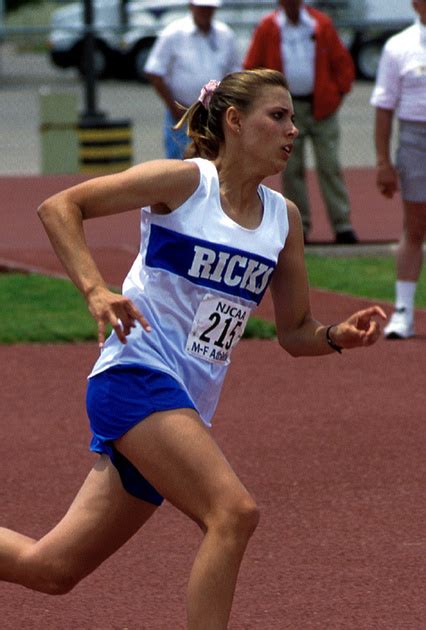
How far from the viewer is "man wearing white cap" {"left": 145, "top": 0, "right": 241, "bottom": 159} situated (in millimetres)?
12305

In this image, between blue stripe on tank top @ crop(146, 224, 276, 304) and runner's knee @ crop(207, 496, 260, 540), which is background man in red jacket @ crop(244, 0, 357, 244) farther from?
runner's knee @ crop(207, 496, 260, 540)

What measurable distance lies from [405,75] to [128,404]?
215 inches

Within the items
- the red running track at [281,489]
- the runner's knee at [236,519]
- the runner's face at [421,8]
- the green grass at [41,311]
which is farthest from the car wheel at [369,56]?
the runner's knee at [236,519]

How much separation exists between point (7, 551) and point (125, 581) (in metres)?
1.01

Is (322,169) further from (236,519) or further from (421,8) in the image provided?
(236,519)

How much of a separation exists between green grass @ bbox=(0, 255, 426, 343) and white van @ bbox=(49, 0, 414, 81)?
14.3m

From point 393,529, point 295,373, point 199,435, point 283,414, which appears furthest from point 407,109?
point 199,435

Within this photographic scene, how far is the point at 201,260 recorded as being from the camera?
14.5ft

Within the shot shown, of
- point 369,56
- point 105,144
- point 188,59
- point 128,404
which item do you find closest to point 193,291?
point 128,404

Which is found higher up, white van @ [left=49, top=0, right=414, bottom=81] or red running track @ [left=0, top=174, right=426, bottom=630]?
red running track @ [left=0, top=174, right=426, bottom=630]

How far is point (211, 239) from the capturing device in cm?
443

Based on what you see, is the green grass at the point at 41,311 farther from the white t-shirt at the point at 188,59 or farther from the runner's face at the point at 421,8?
the runner's face at the point at 421,8

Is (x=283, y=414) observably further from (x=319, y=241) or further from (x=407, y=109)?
(x=319, y=241)

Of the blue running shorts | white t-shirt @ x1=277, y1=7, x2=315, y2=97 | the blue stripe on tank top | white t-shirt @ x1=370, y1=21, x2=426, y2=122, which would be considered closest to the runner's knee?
the blue running shorts
